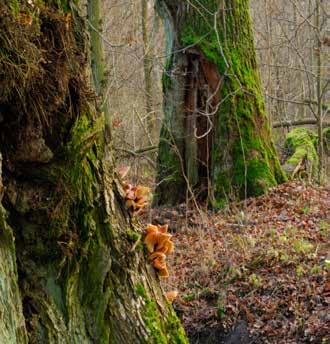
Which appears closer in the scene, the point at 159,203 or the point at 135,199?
the point at 135,199

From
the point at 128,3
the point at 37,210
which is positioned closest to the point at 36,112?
the point at 37,210

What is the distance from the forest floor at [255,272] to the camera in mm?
5270

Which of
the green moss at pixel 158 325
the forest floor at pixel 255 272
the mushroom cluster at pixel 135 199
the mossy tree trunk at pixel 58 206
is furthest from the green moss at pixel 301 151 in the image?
the mossy tree trunk at pixel 58 206

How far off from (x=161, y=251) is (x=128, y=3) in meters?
14.9

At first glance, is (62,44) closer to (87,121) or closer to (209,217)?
(87,121)

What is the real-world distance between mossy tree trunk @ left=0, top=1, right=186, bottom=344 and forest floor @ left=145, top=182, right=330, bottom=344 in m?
2.59

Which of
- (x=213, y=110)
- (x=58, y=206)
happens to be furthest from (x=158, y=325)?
(x=213, y=110)

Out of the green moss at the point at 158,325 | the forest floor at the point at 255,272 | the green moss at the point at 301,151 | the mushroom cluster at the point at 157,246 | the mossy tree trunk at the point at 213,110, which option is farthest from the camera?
the green moss at the point at 301,151

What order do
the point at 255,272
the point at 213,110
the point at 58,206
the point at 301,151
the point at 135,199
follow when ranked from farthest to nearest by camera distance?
the point at 301,151 → the point at 213,110 → the point at 255,272 → the point at 135,199 → the point at 58,206

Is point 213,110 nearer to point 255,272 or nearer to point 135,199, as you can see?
point 255,272

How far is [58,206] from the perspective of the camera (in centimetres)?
263

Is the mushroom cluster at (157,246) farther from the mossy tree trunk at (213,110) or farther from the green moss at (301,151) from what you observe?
the green moss at (301,151)

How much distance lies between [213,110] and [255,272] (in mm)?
3220

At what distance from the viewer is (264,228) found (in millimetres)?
7102
